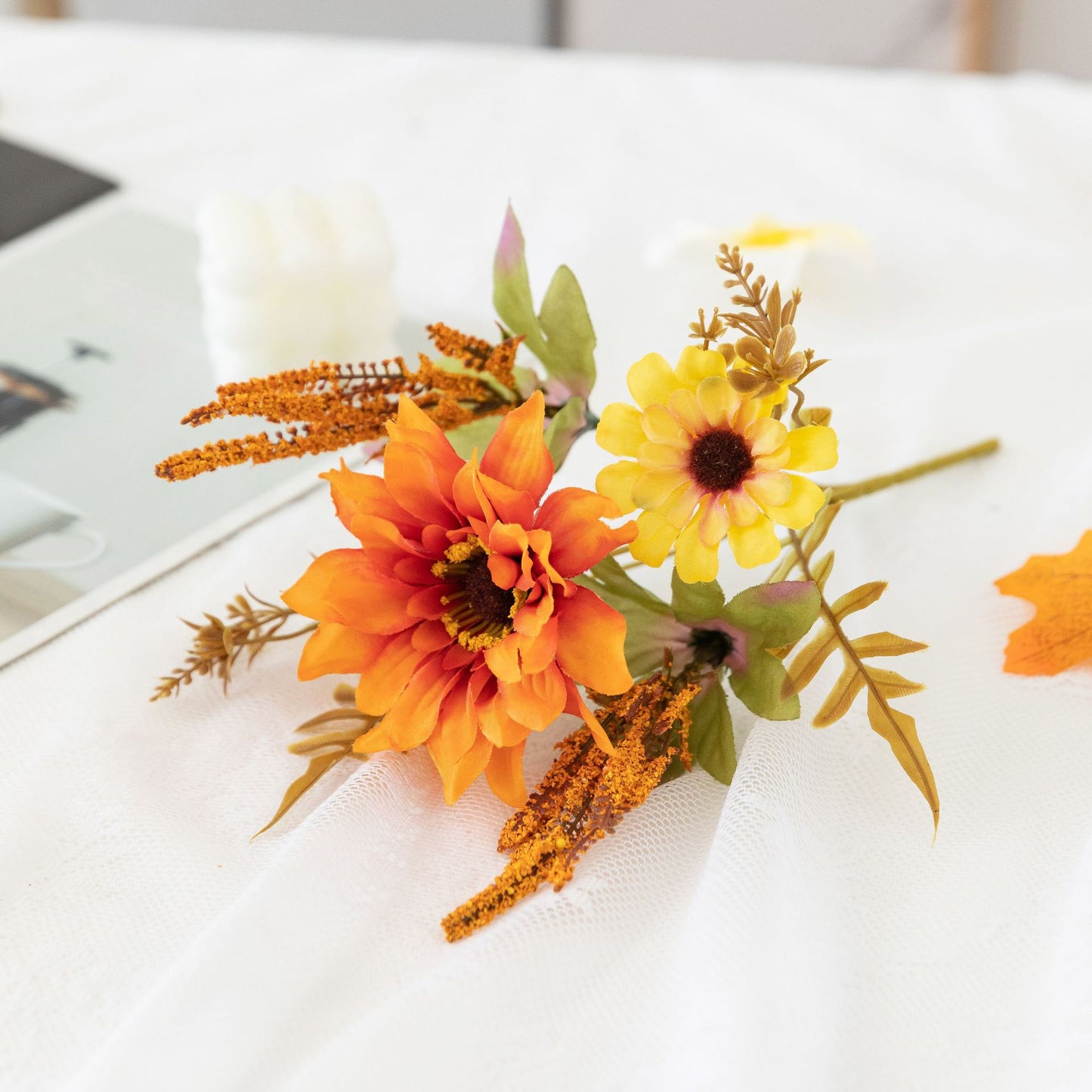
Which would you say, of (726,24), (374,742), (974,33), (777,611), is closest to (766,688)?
(777,611)

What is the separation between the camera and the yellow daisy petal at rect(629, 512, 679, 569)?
0.36m

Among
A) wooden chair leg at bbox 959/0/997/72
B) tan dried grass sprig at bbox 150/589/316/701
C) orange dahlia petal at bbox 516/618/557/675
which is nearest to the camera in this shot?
orange dahlia petal at bbox 516/618/557/675

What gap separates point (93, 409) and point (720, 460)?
0.40 metres

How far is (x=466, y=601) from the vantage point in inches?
14.4

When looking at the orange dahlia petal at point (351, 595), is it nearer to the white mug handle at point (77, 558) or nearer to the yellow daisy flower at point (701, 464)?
the yellow daisy flower at point (701, 464)

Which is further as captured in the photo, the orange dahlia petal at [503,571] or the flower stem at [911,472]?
the flower stem at [911,472]

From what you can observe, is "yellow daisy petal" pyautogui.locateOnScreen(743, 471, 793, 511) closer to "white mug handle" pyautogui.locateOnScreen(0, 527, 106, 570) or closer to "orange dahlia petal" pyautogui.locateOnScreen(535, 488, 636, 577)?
"orange dahlia petal" pyautogui.locateOnScreen(535, 488, 636, 577)

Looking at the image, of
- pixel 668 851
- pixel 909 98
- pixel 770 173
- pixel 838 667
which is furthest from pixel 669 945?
pixel 909 98

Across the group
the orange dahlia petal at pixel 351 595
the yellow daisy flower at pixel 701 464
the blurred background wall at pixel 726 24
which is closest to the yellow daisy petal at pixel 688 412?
the yellow daisy flower at pixel 701 464

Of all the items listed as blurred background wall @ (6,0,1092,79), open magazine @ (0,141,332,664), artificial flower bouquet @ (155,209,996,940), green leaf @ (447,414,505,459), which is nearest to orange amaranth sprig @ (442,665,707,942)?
artificial flower bouquet @ (155,209,996,940)

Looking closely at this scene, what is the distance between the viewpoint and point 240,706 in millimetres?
454

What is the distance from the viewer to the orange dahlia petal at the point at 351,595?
0.35 m

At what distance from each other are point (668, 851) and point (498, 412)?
0.18 meters

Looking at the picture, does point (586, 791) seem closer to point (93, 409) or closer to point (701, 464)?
point (701, 464)
